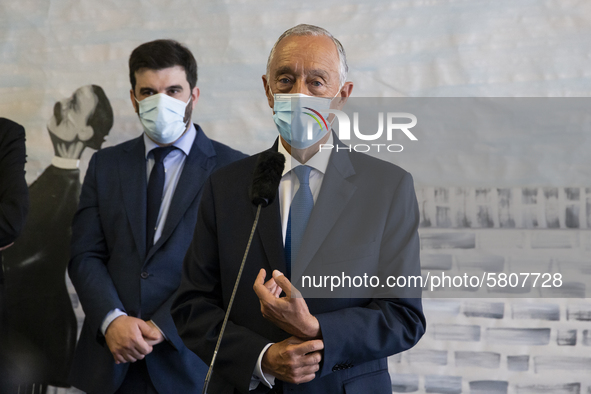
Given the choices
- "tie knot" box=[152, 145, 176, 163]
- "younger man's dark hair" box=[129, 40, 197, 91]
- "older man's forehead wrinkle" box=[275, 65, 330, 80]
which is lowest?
"older man's forehead wrinkle" box=[275, 65, 330, 80]

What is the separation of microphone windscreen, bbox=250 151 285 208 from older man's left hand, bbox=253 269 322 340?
0.18 metres

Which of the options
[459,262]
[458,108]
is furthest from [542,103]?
[459,262]

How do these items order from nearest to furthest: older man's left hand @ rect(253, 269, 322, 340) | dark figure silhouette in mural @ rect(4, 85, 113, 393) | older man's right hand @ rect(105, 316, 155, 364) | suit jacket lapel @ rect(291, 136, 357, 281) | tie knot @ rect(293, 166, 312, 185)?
older man's left hand @ rect(253, 269, 322, 340)
suit jacket lapel @ rect(291, 136, 357, 281)
tie knot @ rect(293, 166, 312, 185)
older man's right hand @ rect(105, 316, 155, 364)
dark figure silhouette in mural @ rect(4, 85, 113, 393)

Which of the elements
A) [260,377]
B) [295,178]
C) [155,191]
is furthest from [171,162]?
[260,377]

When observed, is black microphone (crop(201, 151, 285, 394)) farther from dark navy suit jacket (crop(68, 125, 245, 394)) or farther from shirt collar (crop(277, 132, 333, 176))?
dark navy suit jacket (crop(68, 125, 245, 394))

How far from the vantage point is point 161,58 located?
2566 millimetres

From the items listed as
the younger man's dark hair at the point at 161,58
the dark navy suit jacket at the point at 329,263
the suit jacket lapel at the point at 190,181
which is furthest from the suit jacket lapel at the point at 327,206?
the younger man's dark hair at the point at 161,58

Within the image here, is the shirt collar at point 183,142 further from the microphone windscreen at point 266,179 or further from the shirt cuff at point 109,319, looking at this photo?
the microphone windscreen at point 266,179

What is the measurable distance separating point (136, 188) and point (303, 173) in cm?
114

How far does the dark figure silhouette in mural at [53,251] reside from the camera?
3135 mm

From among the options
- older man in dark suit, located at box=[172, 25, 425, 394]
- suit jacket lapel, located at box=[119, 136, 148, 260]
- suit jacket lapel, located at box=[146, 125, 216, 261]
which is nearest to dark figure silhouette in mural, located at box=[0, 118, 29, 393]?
suit jacket lapel, located at box=[119, 136, 148, 260]

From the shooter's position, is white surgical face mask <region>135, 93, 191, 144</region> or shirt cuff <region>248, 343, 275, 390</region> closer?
shirt cuff <region>248, 343, 275, 390</region>

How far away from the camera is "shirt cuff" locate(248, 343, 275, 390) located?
56.5 inches

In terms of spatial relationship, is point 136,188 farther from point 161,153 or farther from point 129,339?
point 129,339
